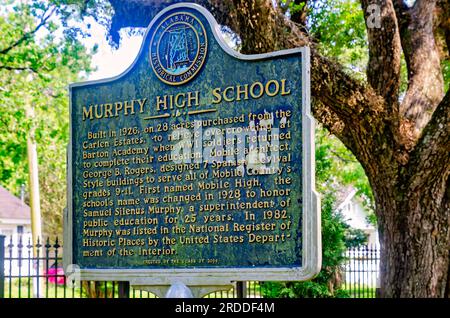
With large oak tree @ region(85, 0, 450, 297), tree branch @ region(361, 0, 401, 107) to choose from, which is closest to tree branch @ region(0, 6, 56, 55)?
large oak tree @ region(85, 0, 450, 297)

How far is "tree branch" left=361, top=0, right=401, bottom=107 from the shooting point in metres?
11.0

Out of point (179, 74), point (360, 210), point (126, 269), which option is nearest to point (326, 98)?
point (179, 74)

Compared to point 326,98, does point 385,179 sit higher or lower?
lower

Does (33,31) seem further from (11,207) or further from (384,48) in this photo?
(11,207)

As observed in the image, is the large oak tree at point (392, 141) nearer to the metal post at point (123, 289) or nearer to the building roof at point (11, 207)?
the metal post at point (123, 289)

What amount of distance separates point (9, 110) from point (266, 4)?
10.2 metres

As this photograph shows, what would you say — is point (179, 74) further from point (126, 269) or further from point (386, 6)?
point (386, 6)

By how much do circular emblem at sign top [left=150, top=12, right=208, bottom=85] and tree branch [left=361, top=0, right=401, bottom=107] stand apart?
4.72m

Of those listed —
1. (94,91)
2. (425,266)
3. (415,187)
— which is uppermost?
(94,91)

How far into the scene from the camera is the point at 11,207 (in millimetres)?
36344

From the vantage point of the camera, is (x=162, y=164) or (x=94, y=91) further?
(x=94, y=91)

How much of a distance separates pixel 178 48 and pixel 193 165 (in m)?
1.23

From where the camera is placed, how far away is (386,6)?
11117 mm

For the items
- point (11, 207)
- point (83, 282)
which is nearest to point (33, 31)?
point (83, 282)
